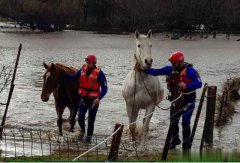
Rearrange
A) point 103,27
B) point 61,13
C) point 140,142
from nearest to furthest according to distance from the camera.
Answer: point 140,142 < point 61,13 < point 103,27

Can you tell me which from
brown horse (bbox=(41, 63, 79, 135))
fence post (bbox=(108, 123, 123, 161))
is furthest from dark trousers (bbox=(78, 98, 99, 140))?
fence post (bbox=(108, 123, 123, 161))

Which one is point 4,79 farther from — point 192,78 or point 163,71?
point 192,78

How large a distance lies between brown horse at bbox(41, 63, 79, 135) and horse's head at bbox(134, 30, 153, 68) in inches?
71.7

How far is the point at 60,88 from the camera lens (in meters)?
11.9

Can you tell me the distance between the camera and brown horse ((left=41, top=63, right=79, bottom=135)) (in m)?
11.4

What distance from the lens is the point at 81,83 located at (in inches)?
440

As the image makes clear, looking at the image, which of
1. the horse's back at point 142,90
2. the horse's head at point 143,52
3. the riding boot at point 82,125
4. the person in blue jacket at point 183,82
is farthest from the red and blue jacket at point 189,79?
the riding boot at point 82,125

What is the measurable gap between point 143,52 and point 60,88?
2.36m

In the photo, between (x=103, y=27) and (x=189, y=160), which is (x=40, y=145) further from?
(x=103, y=27)

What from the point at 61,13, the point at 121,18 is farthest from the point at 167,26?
the point at 61,13

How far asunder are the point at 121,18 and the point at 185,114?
99.9 metres

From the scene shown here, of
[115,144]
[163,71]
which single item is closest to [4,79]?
[163,71]

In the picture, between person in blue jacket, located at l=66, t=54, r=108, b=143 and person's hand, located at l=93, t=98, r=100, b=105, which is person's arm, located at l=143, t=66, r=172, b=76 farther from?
person's hand, located at l=93, t=98, r=100, b=105

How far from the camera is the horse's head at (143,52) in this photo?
1053cm
